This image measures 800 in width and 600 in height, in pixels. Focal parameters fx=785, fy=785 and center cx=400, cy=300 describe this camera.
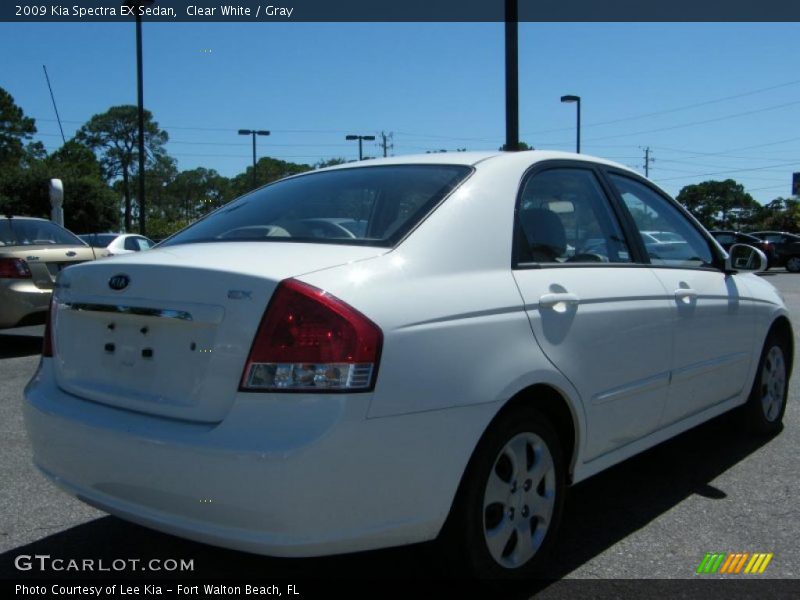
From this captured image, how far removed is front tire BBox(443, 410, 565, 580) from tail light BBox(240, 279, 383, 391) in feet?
1.87

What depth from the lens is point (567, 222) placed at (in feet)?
11.1

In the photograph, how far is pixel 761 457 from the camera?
445cm

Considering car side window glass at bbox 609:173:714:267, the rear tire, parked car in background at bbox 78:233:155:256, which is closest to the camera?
car side window glass at bbox 609:173:714:267

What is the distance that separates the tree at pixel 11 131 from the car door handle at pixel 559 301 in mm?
68987

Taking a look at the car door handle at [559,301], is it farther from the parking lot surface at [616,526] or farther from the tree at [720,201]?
the tree at [720,201]

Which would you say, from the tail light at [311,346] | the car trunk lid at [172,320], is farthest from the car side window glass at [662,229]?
the tail light at [311,346]

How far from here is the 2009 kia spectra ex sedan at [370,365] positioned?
7.30 feet

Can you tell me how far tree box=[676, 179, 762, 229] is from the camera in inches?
3819

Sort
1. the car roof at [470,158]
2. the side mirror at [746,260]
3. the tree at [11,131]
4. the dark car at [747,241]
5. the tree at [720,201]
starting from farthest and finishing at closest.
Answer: the tree at [720,201] → the tree at [11,131] → the dark car at [747,241] → the side mirror at [746,260] → the car roof at [470,158]

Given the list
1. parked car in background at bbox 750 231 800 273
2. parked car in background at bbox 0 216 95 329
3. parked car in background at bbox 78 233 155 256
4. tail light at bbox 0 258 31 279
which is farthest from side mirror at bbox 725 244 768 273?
parked car in background at bbox 750 231 800 273

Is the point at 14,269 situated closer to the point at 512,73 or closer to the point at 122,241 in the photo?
the point at 512,73

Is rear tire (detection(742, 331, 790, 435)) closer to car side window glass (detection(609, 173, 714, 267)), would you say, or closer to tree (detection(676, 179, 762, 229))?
car side window glass (detection(609, 173, 714, 267))

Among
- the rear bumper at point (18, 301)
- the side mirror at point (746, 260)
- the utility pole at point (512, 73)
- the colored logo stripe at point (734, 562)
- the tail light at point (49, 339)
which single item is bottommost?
the colored logo stripe at point (734, 562)

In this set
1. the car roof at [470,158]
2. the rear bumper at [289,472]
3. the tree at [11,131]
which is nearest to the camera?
the rear bumper at [289,472]
